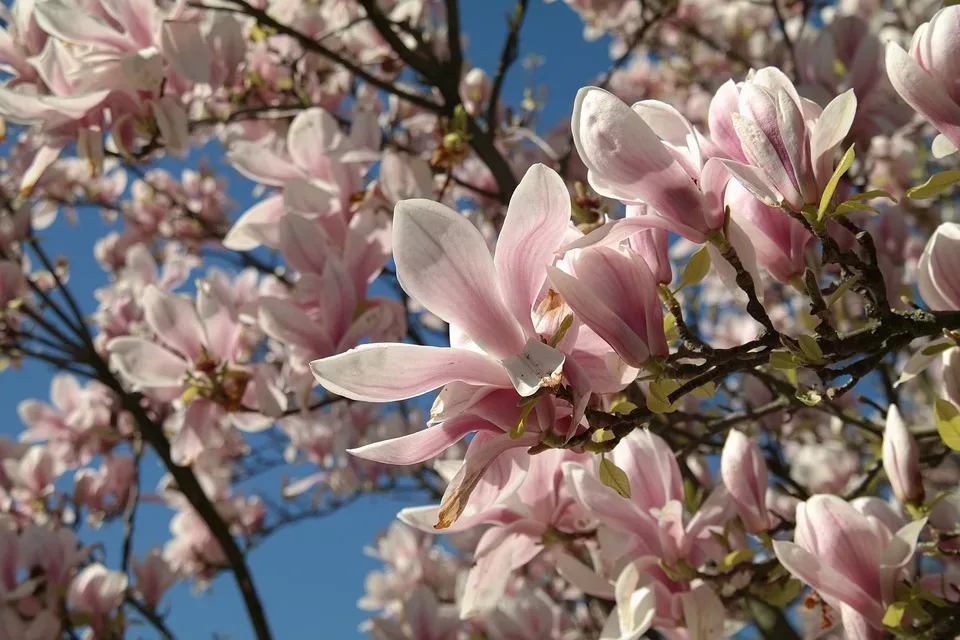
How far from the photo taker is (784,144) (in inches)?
29.9

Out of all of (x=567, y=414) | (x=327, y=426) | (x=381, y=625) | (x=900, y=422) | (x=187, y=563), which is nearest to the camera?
(x=567, y=414)

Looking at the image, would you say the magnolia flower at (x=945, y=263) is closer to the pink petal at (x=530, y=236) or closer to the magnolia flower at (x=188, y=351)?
the pink petal at (x=530, y=236)

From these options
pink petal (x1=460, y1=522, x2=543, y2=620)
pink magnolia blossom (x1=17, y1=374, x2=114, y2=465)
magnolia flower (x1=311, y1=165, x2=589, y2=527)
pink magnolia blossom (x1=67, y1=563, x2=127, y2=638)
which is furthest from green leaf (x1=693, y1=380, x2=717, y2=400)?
pink magnolia blossom (x1=17, y1=374, x2=114, y2=465)

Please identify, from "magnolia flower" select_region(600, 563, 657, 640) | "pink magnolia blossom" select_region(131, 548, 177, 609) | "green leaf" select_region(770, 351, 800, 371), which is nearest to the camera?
"green leaf" select_region(770, 351, 800, 371)

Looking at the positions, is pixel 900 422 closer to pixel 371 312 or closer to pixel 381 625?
pixel 371 312

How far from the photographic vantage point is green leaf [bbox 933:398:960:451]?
3.01ft

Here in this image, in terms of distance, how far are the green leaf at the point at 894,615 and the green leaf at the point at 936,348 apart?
0.98 ft

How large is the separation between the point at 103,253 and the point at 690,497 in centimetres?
336

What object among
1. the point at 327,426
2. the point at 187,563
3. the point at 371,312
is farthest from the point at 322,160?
the point at 187,563

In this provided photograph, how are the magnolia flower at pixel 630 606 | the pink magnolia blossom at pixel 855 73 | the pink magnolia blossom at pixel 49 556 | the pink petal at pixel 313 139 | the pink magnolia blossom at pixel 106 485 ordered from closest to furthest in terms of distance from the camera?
1. the magnolia flower at pixel 630 606
2. the pink petal at pixel 313 139
3. the pink magnolia blossom at pixel 855 73
4. the pink magnolia blossom at pixel 49 556
5. the pink magnolia blossom at pixel 106 485

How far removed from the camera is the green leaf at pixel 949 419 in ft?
3.01

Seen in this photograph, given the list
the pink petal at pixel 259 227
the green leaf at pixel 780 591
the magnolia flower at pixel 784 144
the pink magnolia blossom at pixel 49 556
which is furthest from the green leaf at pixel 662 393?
the pink magnolia blossom at pixel 49 556

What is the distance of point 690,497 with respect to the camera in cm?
128

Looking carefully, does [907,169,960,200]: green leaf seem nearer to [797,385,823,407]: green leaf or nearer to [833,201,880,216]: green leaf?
[833,201,880,216]: green leaf
